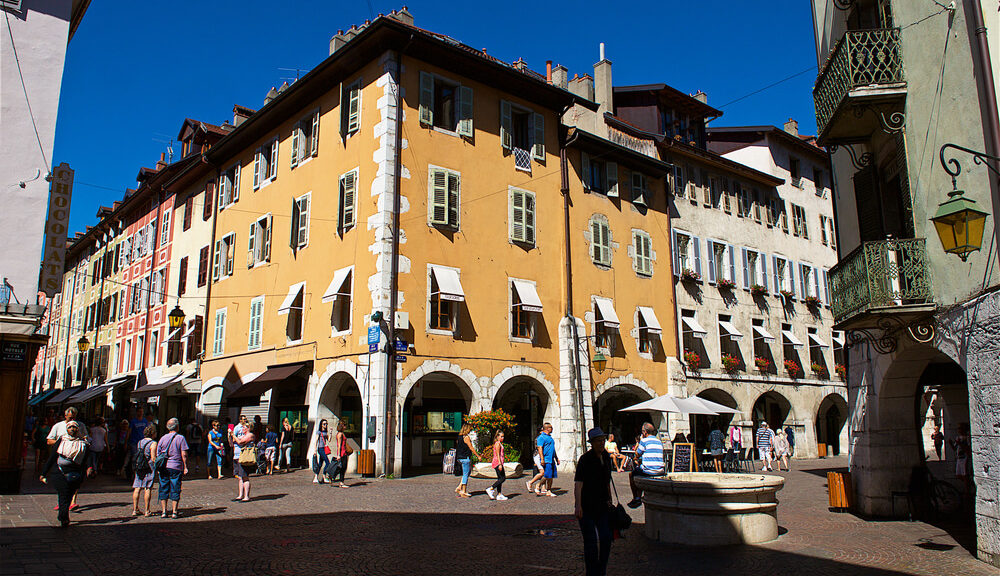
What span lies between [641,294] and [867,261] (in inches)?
599

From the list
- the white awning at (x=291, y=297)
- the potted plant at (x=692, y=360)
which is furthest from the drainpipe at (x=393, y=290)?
the potted plant at (x=692, y=360)

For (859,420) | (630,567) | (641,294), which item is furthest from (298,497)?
(641,294)

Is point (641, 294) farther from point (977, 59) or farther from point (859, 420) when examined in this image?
point (977, 59)

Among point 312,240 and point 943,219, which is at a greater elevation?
point 312,240

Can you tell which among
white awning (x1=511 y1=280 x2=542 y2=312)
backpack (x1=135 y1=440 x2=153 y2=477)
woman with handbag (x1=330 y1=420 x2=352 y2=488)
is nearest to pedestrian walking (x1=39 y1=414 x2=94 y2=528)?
backpack (x1=135 y1=440 x2=153 y2=477)

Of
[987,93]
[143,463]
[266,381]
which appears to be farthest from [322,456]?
[987,93]

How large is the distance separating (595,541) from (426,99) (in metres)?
15.9

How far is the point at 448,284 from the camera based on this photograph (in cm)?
1969

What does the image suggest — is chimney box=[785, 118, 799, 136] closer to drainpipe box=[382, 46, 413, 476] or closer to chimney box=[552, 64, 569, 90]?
chimney box=[552, 64, 569, 90]

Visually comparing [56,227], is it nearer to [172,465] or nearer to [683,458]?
[172,465]

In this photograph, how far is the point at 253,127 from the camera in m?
25.3

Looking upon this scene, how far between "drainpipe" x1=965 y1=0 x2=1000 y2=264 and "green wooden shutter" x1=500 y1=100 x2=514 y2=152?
1475cm

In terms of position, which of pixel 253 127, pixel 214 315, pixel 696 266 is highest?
pixel 253 127

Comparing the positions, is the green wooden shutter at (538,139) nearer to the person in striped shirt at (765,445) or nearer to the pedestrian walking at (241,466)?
the person in striped shirt at (765,445)
